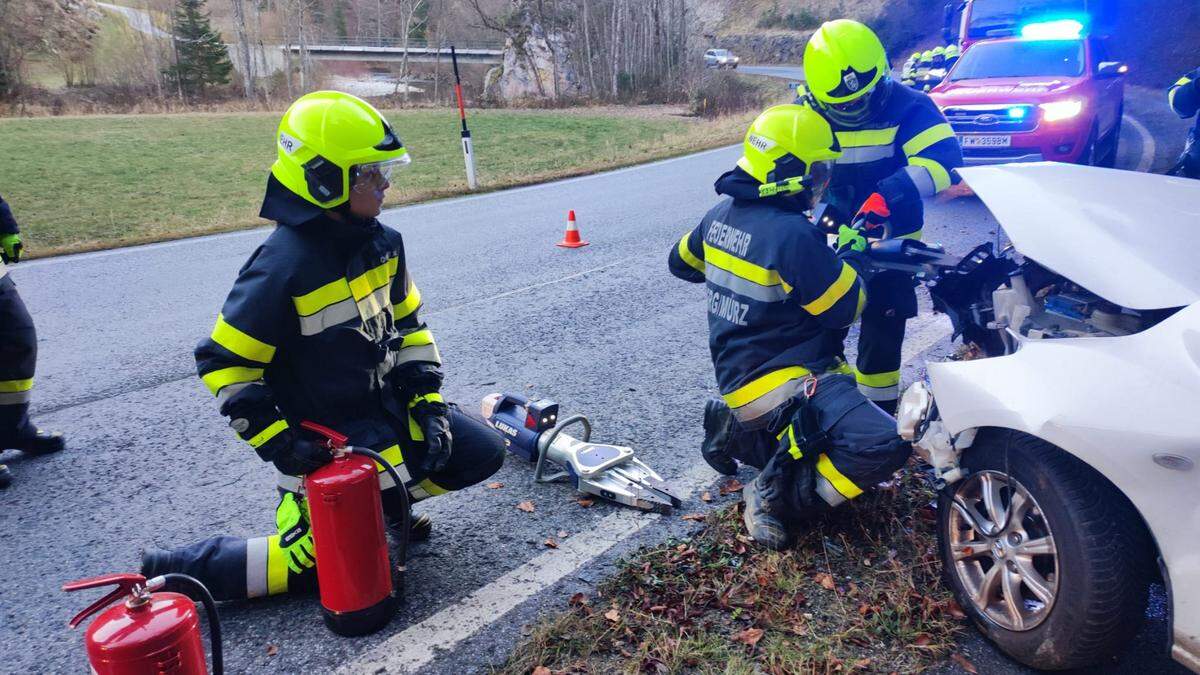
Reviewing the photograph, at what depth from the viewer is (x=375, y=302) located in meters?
3.20

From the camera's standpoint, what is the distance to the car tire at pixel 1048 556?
2.30m

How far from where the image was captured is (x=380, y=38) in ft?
202

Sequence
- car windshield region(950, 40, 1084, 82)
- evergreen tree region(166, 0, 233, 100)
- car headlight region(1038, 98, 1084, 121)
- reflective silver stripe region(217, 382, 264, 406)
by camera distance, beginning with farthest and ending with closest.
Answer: evergreen tree region(166, 0, 233, 100) → car windshield region(950, 40, 1084, 82) → car headlight region(1038, 98, 1084, 121) → reflective silver stripe region(217, 382, 264, 406)

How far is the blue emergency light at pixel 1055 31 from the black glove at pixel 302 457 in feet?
38.3

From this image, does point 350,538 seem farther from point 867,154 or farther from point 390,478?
point 867,154

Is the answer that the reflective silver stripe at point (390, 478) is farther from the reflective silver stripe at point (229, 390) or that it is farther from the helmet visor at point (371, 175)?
the helmet visor at point (371, 175)

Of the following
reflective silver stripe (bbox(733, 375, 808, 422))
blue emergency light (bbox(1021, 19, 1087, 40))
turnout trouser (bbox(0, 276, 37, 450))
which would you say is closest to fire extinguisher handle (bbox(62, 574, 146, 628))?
reflective silver stripe (bbox(733, 375, 808, 422))

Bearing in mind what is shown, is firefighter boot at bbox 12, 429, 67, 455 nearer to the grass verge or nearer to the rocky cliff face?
the grass verge

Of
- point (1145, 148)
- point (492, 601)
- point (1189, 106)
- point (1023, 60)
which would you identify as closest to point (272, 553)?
point (492, 601)

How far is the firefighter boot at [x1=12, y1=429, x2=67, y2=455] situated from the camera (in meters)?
4.36

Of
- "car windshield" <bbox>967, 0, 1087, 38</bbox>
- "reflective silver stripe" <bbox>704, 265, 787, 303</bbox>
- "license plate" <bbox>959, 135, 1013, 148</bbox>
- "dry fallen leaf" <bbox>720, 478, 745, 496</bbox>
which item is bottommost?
"dry fallen leaf" <bbox>720, 478, 745, 496</bbox>

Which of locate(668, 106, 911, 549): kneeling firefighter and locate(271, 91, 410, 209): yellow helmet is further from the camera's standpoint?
locate(668, 106, 911, 549): kneeling firefighter

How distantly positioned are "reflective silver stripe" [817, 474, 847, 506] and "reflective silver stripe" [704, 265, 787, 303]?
0.74 meters

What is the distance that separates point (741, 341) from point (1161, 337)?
1584 mm
